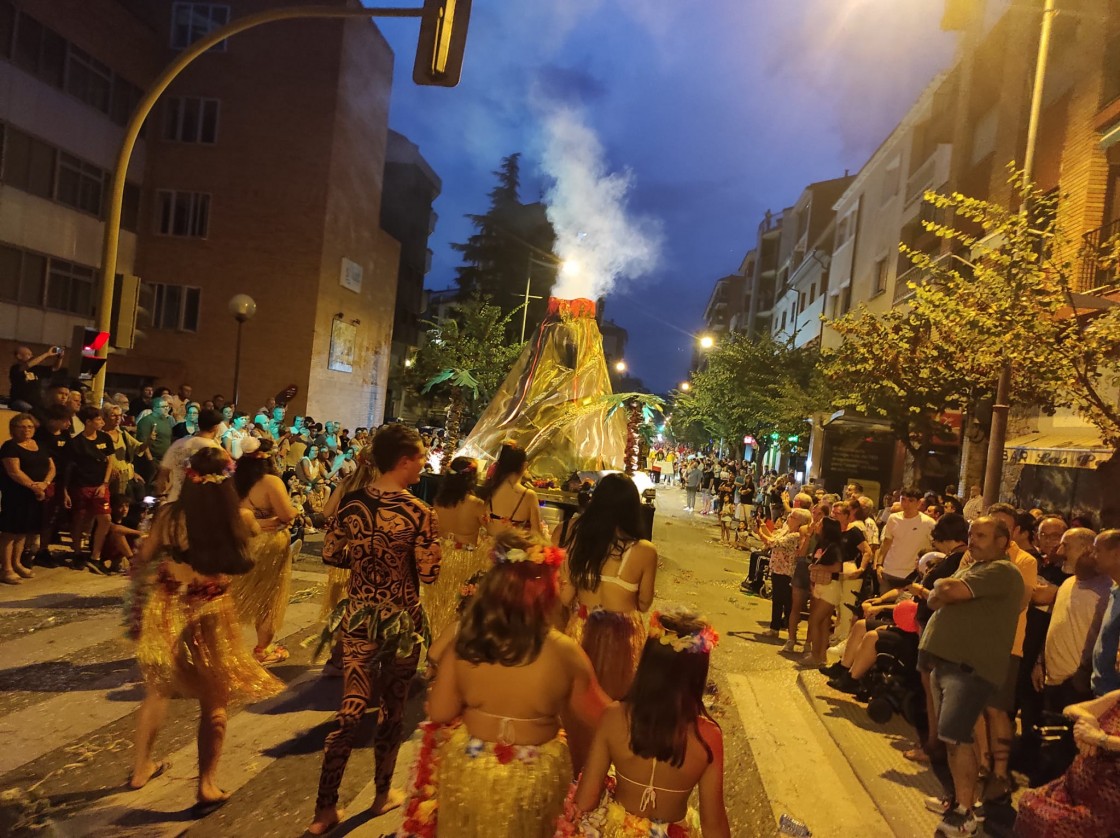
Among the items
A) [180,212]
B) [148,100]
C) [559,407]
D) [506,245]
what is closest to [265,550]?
[148,100]

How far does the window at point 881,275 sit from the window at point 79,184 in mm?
25833

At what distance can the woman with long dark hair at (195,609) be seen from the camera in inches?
155

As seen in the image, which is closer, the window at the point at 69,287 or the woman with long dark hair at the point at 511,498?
the woman with long dark hair at the point at 511,498

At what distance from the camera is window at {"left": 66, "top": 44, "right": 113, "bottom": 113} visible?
2069 centimetres

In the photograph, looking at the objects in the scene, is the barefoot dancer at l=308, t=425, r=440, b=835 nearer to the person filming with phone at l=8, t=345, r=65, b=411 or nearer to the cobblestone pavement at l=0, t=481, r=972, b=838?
the cobblestone pavement at l=0, t=481, r=972, b=838

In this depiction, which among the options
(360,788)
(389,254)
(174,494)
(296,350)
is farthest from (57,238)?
(360,788)

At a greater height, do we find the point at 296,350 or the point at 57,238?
the point at 57,238

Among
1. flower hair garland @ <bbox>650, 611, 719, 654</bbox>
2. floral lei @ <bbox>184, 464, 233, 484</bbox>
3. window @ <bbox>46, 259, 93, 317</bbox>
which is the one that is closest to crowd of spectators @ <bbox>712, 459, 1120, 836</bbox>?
flower hair garland @ <bbox>650, 611, 719, 654</bbox>

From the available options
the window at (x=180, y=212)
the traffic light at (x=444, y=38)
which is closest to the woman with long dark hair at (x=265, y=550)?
the traffic light at (x=444, y=38)

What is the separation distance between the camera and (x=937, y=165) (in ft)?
83.7

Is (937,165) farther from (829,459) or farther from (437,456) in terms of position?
(437,456)

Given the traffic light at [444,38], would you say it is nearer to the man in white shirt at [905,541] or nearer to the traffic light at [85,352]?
the traffic light at [85,352]

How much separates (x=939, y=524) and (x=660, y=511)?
2029 cm

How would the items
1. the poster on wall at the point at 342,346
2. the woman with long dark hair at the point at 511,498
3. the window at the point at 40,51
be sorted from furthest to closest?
the poster on wall at the point at 342,346 → the window at the point at 40,51 → the woman with long dark hair at the point at 511,498
